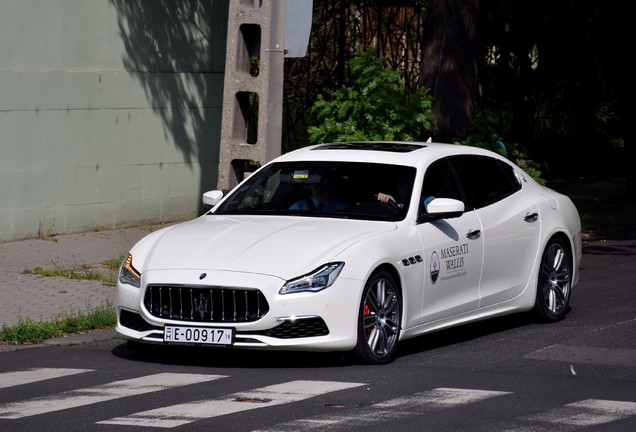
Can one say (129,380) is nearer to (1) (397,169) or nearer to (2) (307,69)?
(1) (397,169)

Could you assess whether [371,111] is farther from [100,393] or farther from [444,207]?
[100,393]

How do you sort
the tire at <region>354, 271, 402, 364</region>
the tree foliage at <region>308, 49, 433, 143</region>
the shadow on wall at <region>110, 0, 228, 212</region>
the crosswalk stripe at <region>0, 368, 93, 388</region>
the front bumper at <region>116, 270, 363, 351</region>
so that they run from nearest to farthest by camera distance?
the crosswalk stripe at <region>0, 368, 93, 388</region>, the front bumper at <region>116, 270, 363, 351</region>, the tire at <region>354, 271, 402, 364</region>, the tree foliage at <region>308, 49, 433, 143</region>, the shadow on wall at <region>110, 0, 228, 212</region>

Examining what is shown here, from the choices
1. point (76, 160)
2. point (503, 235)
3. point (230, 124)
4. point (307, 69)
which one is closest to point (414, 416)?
point (503, 235)

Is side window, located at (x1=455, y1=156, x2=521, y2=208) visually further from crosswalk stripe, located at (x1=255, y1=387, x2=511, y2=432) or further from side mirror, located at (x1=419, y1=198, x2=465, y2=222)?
crosswalk stripe, located at (x1=255, y1=387, x2=511, y2=432)

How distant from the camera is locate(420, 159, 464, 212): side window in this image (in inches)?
422

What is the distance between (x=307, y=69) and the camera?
19.8 metres

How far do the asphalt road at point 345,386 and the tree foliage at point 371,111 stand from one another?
363 centimetres

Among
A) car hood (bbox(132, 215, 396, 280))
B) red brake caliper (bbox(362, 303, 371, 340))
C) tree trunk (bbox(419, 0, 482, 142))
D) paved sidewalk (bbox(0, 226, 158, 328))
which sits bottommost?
paved sidewalk (bbox(0, 226, 158, 328))

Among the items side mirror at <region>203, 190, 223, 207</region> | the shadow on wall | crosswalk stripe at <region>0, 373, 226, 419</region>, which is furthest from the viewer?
the shadow on wall

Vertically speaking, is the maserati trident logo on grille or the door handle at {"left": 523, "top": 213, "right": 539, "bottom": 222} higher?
the door handle at {"left": 523, "top": 213, "right": 539, "bottom": 222}

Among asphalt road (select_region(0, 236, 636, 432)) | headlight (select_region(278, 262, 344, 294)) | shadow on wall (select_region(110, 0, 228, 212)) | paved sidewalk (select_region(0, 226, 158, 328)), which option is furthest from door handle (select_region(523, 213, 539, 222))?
shadow on wall (select_region(110, 0, 228, 212))

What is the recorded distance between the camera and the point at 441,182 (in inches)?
428

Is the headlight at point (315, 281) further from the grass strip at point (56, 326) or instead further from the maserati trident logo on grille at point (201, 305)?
the grass strip at point (56, 326)

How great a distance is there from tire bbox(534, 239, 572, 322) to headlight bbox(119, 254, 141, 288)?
3.52 m
